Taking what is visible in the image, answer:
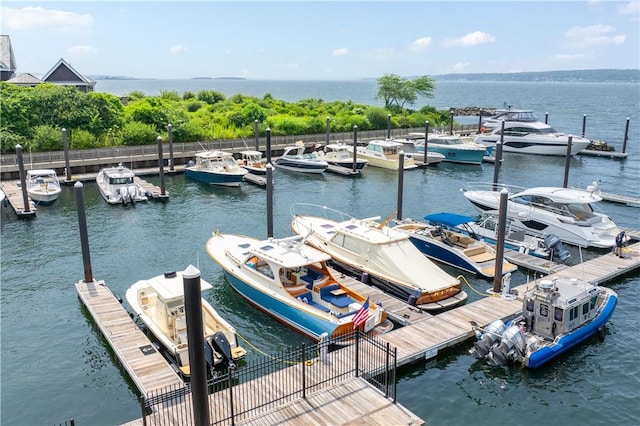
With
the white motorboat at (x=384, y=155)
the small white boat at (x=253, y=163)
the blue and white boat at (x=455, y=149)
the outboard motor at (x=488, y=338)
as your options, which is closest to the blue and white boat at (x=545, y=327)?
the outboard motor at (x=488, y=338)

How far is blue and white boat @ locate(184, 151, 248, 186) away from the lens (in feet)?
127

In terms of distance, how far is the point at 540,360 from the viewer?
596 inches

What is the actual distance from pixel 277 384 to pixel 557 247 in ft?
51.6

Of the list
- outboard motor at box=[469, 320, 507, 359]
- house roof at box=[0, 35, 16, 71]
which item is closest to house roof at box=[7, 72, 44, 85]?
house roof at box=[0, 35, 16, 71]

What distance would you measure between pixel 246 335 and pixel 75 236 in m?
14.7

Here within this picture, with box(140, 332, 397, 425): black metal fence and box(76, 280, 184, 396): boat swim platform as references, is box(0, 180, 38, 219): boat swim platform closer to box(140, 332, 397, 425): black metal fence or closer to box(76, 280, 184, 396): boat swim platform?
box(76, 280, 184, 396): boat swim platform

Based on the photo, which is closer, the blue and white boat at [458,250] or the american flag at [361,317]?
the american flag at [361,317]

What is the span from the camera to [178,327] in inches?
619

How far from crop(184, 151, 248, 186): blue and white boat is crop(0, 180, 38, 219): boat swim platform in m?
11.5

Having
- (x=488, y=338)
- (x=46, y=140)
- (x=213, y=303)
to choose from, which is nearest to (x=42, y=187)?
(x=46, y=140)

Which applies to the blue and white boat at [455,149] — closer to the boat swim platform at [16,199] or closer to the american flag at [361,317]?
the boat swim platform at [16,199]

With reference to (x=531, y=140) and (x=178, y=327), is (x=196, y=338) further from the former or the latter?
(x=531, y=140)

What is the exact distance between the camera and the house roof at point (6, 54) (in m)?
69.3

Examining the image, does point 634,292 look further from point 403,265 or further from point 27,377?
point 27,377
